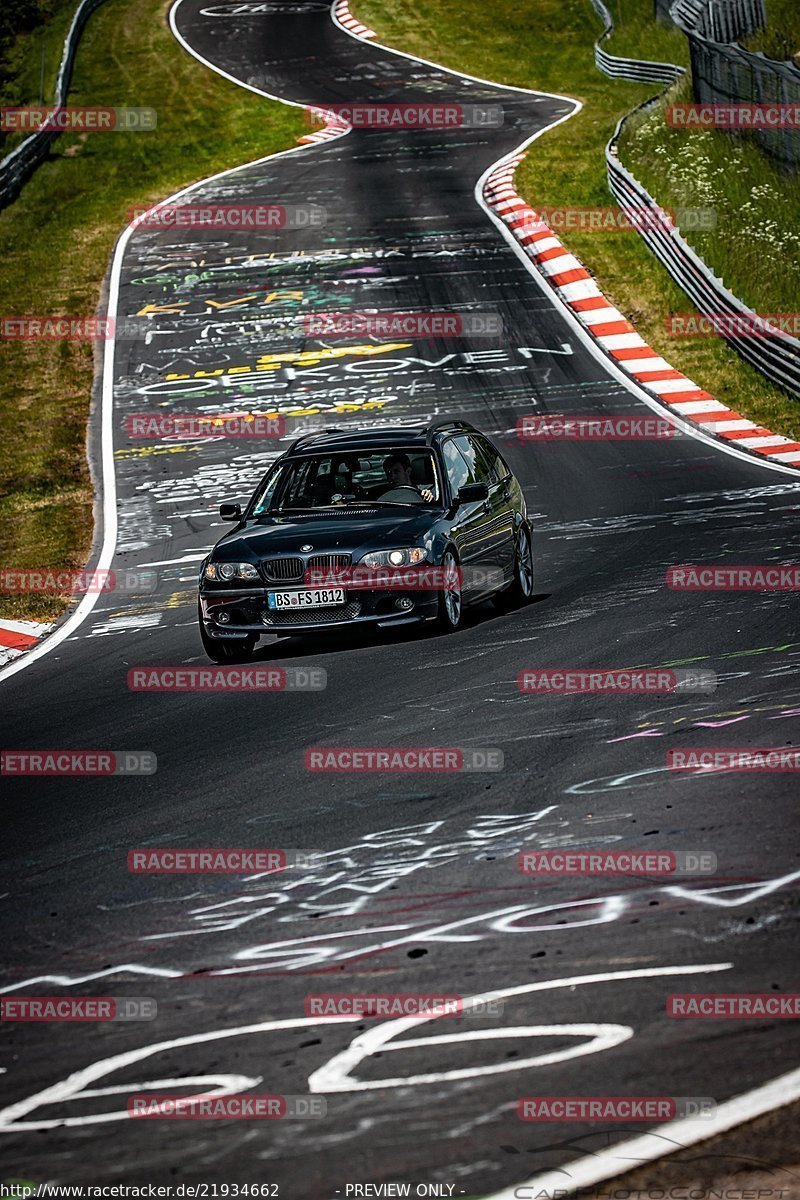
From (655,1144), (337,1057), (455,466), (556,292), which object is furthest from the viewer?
(556,292)

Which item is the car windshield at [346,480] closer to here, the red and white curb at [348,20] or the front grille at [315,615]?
the front grille at [315,615]

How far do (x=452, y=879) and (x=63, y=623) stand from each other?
28.9 ft

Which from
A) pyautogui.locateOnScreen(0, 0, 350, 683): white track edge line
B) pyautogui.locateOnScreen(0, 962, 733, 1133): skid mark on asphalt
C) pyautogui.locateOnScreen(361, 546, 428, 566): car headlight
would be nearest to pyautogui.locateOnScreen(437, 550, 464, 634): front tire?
pyautogui.locateOnScreen(361, 546, 428, 566): car headlight

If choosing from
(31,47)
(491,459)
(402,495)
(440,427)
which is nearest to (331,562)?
(402,495)

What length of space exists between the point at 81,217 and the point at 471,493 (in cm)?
2626

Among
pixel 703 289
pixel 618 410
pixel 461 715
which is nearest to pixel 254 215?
pixel 703 289

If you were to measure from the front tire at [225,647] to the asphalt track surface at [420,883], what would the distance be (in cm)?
16

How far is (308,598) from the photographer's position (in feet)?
37.9

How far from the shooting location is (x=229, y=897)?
6.43 metres

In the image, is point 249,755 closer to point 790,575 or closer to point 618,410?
point 790,575

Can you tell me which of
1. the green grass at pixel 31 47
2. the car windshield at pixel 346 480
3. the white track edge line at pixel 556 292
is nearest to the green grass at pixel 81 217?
the green grass at pixel 31 47

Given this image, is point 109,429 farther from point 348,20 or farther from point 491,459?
point 348,20

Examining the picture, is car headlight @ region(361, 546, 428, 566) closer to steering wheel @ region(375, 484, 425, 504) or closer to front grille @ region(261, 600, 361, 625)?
front grille @ region(261, 600, 361, 625)

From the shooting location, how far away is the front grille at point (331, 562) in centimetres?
1154
